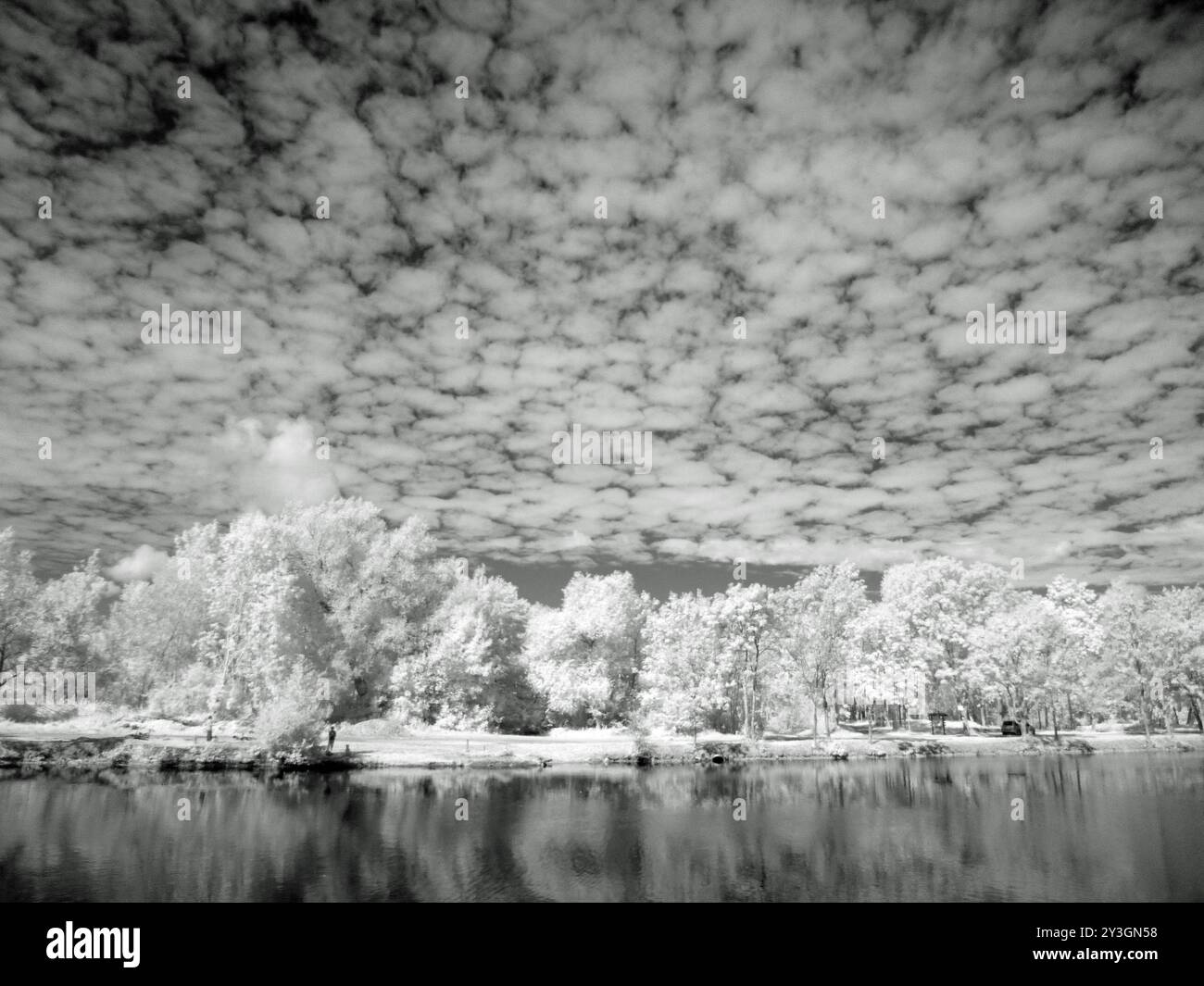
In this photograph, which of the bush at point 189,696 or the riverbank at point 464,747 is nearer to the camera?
the riverbank at point 464,747

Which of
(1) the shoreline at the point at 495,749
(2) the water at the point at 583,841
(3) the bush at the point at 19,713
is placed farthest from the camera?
(3) the bush at the point at 19,713

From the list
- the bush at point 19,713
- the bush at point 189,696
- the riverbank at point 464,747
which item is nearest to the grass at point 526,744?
the riverbank at point 464,747

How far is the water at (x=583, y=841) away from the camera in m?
25.1

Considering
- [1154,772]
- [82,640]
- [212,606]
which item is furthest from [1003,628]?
[82,640]

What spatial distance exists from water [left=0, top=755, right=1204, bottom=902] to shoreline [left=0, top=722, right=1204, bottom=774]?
11.7 ft

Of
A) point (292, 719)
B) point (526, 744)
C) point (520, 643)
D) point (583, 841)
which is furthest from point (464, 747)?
point (583, 841)

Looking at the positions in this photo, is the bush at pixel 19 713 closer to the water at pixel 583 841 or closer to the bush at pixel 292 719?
the water at pixel 583 841

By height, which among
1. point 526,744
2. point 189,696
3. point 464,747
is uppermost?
point 189,696

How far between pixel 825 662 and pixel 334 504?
2237 inches

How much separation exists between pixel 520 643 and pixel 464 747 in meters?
22.4

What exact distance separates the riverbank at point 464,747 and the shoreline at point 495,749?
9 centimetres

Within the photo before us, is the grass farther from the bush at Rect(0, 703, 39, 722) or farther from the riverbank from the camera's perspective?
the bush at Rect(0, 703, 39, 722)

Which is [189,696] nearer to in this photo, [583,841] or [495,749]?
[495,749]

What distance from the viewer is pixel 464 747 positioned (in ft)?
203
